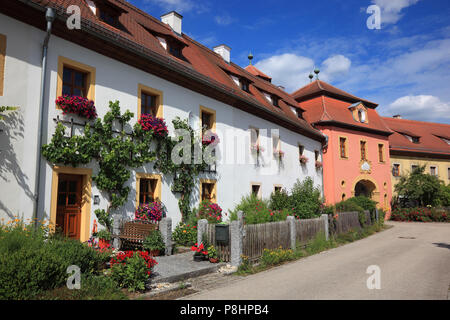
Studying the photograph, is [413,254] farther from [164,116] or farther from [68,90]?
[68,90]

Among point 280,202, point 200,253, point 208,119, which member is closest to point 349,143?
point 280,202

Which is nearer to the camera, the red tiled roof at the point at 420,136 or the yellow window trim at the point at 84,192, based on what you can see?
the yellow window trim at the point at 84,192

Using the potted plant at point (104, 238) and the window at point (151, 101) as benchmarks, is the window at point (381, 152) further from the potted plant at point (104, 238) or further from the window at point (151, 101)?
the potted plant at point (104, 238)

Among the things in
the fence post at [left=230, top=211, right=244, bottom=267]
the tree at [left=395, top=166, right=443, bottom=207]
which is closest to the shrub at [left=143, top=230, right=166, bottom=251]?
the fence post at [left=230, top=211, right=244, bottom=267]

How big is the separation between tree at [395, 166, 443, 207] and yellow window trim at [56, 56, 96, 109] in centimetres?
2553

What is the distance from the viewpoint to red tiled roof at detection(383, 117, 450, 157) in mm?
31011

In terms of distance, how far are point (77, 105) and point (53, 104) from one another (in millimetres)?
543

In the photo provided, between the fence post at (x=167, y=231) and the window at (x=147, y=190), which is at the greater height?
the window at (x=147, y=190)

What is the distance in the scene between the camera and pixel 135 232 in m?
9.07

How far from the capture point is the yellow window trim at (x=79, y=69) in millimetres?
8461

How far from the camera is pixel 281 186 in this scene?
1873cm

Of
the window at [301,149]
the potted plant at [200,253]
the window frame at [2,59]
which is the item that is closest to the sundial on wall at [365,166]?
the window at [301,149]

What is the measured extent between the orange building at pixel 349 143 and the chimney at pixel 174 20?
41.7 ft
